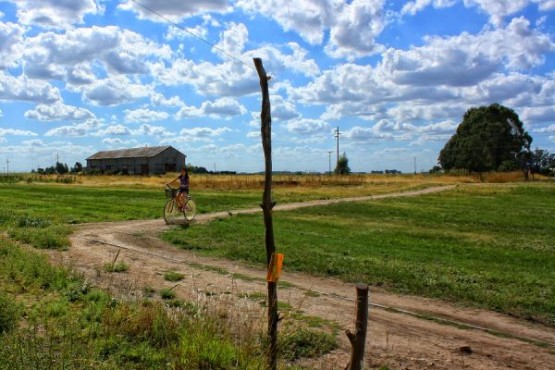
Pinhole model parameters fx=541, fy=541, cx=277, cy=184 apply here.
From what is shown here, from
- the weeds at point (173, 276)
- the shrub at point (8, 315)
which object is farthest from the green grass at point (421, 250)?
the shrub at point (8, 315)

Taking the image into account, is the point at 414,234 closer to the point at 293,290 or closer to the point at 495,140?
the point at 293,290

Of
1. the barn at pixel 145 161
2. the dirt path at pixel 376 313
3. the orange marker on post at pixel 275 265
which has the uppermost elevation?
the barn at pixel 145 161

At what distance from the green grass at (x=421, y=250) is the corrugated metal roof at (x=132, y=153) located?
7625cm

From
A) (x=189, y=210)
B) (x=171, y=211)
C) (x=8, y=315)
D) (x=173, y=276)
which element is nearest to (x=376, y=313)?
(x=173, y=276)

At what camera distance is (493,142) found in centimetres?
9444

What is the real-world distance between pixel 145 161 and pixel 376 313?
91.9 meters

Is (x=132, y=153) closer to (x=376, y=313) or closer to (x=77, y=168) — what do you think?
(x=77, y=168)

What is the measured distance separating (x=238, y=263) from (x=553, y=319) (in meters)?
6.18

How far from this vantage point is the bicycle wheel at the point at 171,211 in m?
18.9

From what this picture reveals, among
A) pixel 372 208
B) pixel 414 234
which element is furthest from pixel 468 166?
pixel 414 234

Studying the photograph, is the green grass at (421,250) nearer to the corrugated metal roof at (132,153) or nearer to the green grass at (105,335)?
the green grass at (105,335)

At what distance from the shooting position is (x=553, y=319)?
7770 mm

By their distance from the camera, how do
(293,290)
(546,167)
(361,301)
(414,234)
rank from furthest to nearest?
(546,167) < (414,234) < (293,290) < (361,301)

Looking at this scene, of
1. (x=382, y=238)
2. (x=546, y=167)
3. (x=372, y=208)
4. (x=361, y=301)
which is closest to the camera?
(x=361, y=301)
